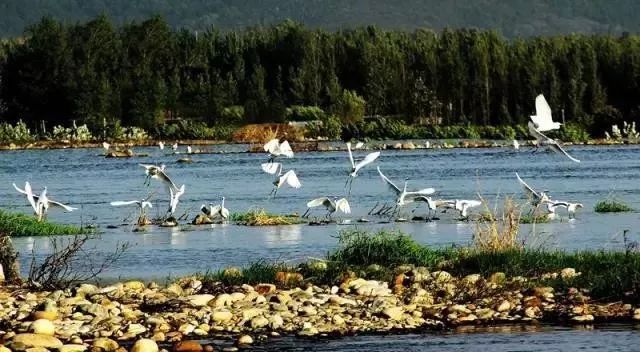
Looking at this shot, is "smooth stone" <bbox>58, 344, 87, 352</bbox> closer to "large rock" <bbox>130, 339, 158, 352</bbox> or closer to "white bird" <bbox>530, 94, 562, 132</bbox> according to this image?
"large rock" <bbox>130, 339, 158, 352</bbox>

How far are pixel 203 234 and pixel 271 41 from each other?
89310 mm

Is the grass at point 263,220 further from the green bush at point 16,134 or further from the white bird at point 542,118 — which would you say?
the green bush at point 16,134

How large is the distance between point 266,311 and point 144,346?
216cm

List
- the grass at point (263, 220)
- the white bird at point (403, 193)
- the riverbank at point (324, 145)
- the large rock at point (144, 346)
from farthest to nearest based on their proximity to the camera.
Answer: the riverbank at point (324, 145) < the grass at point (263, 220) < the white bird at point (403, 193) < the large rock at point (144, 346)

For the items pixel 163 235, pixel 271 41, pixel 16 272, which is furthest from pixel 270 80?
pixel 16 272

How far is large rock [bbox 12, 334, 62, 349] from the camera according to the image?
43.7 feet

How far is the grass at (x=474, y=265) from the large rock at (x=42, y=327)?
3290 millimetres

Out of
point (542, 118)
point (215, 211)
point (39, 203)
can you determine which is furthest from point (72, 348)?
point (215, 211)

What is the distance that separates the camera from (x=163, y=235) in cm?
2562

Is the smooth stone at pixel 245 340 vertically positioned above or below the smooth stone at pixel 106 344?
below

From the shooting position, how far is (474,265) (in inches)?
679

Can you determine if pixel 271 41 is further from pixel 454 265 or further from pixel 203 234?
pixel 454 265

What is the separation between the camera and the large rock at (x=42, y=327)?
13.9 metres

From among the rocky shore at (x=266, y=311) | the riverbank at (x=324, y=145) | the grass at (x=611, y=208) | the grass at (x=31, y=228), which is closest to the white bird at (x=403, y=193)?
the grass at (x=611, y=208)
